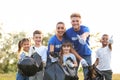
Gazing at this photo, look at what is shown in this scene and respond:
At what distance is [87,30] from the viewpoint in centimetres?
887

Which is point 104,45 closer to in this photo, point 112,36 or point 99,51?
point 99,51

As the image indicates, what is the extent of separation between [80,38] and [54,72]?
903mm

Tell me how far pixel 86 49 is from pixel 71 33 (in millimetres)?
482

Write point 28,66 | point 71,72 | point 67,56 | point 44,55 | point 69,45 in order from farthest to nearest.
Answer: point 44,55 < point 67,56 < point 69,45 < point 71,72 < point 28,66

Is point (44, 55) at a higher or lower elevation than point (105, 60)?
higher

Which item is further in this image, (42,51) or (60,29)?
(42,51)

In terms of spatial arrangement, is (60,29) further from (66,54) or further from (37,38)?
(37,38)

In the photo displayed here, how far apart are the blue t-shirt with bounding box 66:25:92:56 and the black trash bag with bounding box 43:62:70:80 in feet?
1.90

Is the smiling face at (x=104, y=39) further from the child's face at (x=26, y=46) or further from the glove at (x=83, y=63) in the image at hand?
the child's face at (x=26, y=46)

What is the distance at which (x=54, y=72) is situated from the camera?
28.7 ft

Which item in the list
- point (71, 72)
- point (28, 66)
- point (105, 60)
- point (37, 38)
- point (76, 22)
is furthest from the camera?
point (105, 60)

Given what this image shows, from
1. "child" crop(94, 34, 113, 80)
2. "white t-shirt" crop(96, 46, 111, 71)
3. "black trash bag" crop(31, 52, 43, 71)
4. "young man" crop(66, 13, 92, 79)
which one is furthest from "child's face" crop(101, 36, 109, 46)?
"black trash bag" crop(31, 52, 43, 71)

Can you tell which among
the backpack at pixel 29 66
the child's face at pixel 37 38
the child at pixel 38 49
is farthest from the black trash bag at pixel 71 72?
the child's face at pixel 37 38

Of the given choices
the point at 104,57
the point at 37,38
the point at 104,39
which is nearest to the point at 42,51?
the point at 37,38
